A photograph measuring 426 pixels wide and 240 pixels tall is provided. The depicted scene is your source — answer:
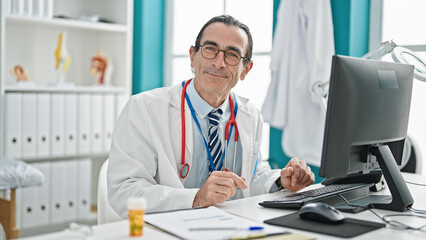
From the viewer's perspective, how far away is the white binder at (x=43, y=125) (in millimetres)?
3178

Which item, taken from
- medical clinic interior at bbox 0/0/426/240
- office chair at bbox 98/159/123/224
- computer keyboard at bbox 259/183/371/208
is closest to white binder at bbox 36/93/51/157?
medical clinic interior at bbox 0/0/426/240

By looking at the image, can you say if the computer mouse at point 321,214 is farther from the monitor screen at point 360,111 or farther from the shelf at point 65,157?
the shelf at point 65,157

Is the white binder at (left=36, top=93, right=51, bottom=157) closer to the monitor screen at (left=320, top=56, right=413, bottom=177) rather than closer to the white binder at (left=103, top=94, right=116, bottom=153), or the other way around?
the white binder at (left=103, top=94, right=116, bottom=153)

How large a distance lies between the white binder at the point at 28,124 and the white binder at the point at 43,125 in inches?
1.0

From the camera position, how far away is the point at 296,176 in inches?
66.8

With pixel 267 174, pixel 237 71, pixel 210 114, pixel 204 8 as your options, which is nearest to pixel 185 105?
pixel 210 114

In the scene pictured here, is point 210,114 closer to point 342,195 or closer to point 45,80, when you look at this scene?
point 342,195

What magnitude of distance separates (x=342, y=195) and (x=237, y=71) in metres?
0.60

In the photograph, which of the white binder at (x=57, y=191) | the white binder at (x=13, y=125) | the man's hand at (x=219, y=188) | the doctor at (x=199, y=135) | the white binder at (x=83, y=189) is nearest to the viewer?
the man's hand at (x=219, y=188)

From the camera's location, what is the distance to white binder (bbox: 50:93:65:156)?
3236mm

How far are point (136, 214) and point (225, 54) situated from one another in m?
0.88

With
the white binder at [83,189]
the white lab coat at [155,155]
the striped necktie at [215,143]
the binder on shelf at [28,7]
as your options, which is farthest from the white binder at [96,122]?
the striped necktie at [215,143]

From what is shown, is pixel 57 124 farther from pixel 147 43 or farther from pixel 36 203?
pixel 147 43

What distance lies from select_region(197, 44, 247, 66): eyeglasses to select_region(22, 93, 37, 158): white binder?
172 centimetres
